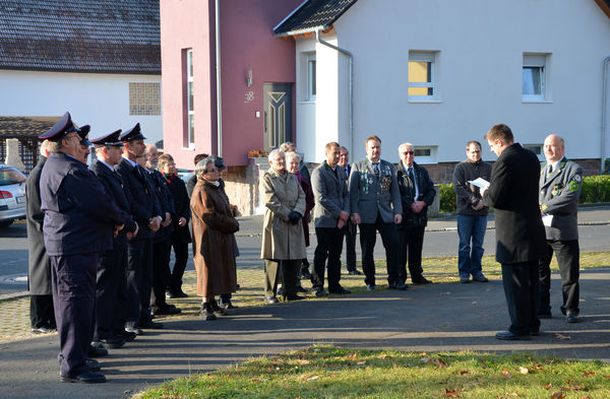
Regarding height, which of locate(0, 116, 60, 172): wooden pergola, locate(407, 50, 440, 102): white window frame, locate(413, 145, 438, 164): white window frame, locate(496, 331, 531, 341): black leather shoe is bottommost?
locate(496, 331, 531, 341): black leather shoe

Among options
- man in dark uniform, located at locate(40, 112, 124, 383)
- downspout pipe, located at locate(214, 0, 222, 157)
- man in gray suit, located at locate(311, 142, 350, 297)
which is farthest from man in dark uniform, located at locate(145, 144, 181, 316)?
downspout pipe, located at locate(214, 0, 222, 157)

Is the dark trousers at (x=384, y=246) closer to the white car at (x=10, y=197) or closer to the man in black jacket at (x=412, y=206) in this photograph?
the man in black jacket at (x=412, y=206)

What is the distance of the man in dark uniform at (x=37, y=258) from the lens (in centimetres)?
973

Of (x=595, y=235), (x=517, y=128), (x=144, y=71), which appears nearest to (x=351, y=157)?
(x=517, y=128)

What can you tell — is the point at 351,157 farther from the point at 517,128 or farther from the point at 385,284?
the point at 385,284

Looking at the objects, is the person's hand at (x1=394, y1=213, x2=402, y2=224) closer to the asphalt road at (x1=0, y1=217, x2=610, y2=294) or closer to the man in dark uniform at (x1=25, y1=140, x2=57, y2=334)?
the asphalt road at (x1=0, y1=217, x2=610, y2=294)

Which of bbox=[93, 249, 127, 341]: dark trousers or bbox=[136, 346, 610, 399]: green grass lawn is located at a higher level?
bbox=[93, 249, 127, 341]: dark trousers

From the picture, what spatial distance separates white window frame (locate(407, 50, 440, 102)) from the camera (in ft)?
88.6

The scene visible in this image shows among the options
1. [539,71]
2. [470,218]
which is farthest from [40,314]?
[539,71]

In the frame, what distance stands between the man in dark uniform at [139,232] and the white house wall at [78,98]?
3496 cm

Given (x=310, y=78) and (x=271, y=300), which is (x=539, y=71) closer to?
(x=310, y=78)

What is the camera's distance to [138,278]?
9.64 m

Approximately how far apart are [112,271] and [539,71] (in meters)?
22.8

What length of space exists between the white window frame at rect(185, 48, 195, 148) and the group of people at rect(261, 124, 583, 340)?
15.8 m
